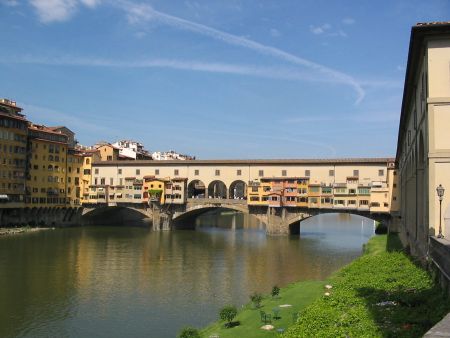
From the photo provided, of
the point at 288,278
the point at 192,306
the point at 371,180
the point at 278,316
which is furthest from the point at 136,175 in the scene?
the point at 278,316

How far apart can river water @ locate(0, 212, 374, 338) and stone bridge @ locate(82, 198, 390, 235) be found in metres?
3.54

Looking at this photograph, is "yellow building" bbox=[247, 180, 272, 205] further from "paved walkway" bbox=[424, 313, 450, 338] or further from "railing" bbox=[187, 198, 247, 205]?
"paved walkway" bbox=[424, 313, 450, 338]

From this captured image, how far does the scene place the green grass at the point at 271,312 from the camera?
62.6ft

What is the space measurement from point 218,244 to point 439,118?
1637 inches

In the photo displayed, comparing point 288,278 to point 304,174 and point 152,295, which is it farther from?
point 304,174

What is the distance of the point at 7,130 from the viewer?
68.9 m

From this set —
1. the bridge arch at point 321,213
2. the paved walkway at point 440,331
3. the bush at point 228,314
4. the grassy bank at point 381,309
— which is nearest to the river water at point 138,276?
the bush at point 228,314

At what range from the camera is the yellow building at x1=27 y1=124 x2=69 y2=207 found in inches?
2987

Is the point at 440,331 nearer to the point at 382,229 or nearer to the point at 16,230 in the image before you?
the point at 382,229

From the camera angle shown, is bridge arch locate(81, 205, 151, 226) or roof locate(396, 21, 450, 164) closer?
roof locate(396, 21, 450, 164)

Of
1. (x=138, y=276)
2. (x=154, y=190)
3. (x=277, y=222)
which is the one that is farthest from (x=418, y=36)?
(x=154, y=190)

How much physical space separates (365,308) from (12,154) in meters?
65.2

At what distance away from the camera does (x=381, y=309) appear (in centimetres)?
1617

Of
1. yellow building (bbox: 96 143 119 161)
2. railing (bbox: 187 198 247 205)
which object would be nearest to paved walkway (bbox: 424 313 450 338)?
railing (bbox: 187 198 247 205)
